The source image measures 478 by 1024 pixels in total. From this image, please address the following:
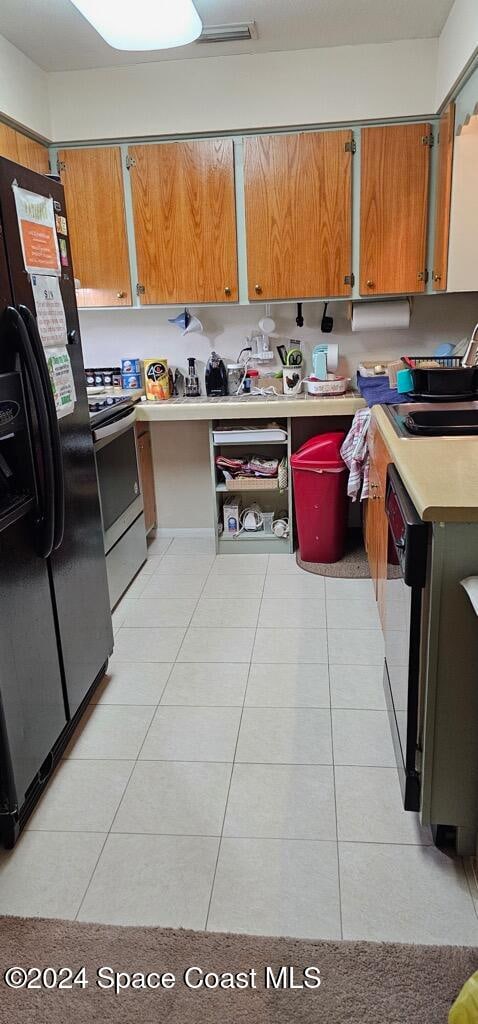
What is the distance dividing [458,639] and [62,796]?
121 centimetres

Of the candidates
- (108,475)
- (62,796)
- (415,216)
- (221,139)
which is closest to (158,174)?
(221,139)

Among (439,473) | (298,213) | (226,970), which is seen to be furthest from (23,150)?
(226,970)

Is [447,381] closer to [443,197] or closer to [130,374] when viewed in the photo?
[443,197]

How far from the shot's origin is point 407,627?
1.64 m

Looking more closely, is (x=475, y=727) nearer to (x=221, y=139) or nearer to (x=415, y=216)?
(x=415, y=216)

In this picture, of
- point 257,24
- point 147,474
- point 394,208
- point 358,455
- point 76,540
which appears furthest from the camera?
point 147,474

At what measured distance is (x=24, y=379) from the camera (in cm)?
177

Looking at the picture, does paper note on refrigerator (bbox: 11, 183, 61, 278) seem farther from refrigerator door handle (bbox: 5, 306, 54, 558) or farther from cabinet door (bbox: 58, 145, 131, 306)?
cabinet door (bbox: 58, 145, 131, 306)

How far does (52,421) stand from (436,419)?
122 cm

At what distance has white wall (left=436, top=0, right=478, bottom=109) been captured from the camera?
2.51m

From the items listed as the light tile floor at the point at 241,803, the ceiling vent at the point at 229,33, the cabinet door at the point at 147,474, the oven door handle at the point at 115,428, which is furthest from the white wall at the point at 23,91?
the light tile floor at the point at 241,803

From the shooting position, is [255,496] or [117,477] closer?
[117,477]

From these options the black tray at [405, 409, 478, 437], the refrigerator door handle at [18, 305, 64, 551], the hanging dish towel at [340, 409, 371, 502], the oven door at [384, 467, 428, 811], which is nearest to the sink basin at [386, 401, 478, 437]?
the black tray at [405, 409, 478, 437]

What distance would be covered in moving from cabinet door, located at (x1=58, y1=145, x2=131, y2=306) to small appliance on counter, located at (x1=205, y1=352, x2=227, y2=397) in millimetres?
540
